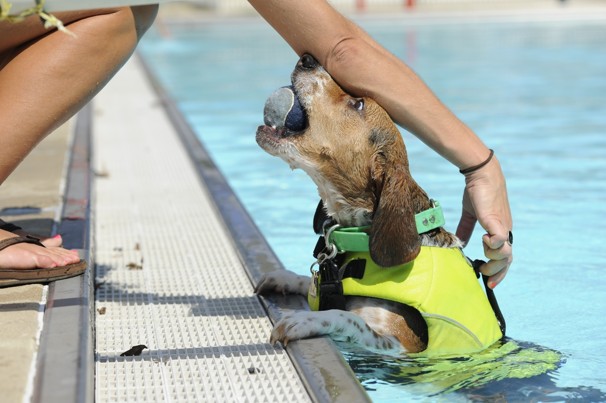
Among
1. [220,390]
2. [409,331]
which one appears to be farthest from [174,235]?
[220,390]

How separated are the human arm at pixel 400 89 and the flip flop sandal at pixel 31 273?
138 centimetres

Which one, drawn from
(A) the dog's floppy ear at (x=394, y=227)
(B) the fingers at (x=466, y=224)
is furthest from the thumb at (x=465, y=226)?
(A) the dog's floppy ear at (x=394, y=227)

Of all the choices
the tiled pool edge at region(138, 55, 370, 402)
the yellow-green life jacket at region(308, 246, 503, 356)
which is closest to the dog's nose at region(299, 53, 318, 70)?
the yellow-green life jacket at region(308, 246, 503, 356)

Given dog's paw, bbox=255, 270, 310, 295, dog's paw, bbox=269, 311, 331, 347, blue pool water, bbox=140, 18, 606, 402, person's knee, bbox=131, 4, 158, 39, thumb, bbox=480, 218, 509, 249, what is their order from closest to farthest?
dog's paw, bbox=269, 311, 331, 347 < thumb, bbox=480, 218, 509, 249 < blue pool water, bbox=140, 18, 606, 402 < person's knee, bbox=131, 4, 158, 39 < dog's paw, bbox=255, 270, 310, 295

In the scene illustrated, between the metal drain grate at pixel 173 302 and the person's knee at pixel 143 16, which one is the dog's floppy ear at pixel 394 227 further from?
the person's knee at pixel 143 16

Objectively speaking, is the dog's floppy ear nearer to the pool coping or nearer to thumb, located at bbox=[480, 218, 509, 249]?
thumb, located at bbox=[480, 218, 509, 249]

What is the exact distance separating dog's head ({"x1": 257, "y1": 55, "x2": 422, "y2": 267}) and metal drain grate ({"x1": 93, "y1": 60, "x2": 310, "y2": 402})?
2.17 ft

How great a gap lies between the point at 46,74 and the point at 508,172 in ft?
18.2

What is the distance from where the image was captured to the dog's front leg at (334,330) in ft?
12.1

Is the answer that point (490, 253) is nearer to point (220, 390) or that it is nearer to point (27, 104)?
point (220, 390)

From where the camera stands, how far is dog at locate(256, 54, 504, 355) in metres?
3.95

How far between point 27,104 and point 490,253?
208 cm

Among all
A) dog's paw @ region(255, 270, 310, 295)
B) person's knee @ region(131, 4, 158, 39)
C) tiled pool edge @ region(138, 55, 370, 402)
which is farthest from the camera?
dog's paw @ region(255, 270, 310, 295)

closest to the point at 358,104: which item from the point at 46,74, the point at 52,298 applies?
the point at 46,74
